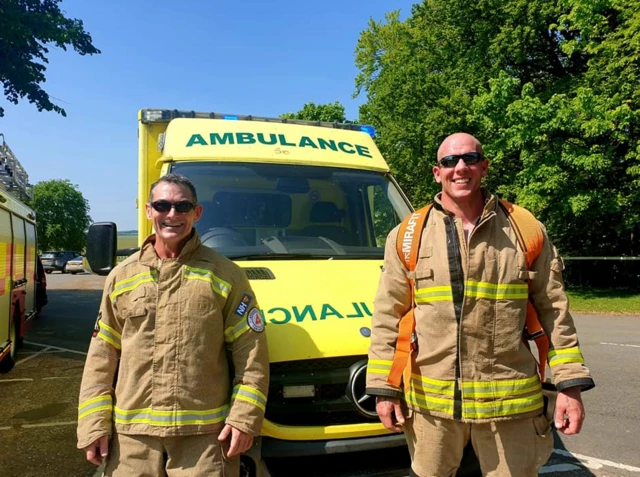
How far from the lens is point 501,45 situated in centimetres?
1848

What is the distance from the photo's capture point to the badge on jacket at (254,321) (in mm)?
2318

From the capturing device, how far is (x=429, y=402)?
226 cm

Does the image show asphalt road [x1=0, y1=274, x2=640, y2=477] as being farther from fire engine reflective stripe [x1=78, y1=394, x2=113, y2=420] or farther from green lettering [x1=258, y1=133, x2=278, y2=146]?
green lettering [x1=258, y1=133, x2=278, y2=146]

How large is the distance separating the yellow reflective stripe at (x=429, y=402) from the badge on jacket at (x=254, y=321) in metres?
0.70

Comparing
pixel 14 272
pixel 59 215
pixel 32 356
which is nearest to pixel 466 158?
pixel 14 272

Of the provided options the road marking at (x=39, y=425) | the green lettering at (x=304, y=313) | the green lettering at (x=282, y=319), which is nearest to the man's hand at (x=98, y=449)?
the green lettering at (x=282, y=319)

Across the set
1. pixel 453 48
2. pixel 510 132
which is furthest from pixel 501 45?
pixel 510 132

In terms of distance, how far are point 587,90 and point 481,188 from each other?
14.8 meters

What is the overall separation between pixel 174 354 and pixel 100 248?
5.66 feet

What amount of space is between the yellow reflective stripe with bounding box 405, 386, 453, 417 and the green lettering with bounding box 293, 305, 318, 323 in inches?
29.1

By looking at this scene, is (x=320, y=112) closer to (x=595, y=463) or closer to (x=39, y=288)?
(x=39, y=288)

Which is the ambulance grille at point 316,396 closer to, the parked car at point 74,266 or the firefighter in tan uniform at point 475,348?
the firefighter in tan uniform at point 475,348

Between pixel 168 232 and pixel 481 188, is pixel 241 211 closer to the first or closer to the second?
pixel 168 232

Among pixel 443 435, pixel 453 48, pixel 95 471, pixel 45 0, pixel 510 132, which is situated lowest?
pixel 95 471
